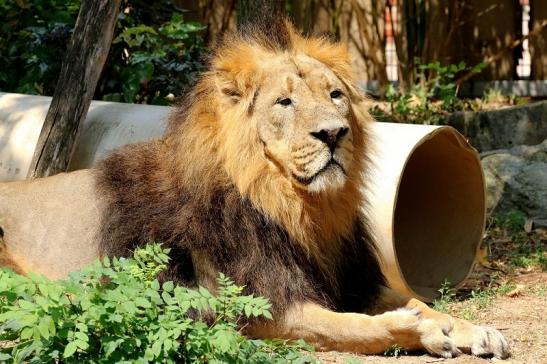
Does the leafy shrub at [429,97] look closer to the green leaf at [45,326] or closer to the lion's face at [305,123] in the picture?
the lion's face at [305,123]

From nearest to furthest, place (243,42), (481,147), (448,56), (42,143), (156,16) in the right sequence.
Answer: (243,42), (42,143), (156,16), (481,147), (448,56)

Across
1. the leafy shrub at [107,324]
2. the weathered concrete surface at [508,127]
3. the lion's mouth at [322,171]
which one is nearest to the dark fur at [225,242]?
the lion's mouth at [322,171]

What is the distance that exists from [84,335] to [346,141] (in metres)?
1.74

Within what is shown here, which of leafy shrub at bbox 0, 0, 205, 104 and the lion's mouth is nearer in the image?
the lion's mouth

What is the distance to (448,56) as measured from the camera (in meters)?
11.4

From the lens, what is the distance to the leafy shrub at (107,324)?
3.34 m

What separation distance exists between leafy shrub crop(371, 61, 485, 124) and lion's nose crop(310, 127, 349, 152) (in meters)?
5.44

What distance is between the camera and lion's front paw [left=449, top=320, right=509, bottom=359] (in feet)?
14.5

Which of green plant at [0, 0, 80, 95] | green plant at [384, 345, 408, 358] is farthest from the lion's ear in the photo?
green plant at [0, 0, 80, 95]

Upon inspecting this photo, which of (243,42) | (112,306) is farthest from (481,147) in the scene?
(112,306)

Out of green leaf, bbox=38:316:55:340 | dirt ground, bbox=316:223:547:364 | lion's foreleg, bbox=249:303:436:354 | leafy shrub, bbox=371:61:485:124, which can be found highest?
leafy shrub, bbox=371:61:485:124

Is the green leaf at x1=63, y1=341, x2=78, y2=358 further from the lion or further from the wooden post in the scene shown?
the wooden post

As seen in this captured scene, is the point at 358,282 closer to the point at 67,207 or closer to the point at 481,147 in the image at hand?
the point at 67,207

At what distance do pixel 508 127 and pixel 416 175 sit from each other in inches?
135
